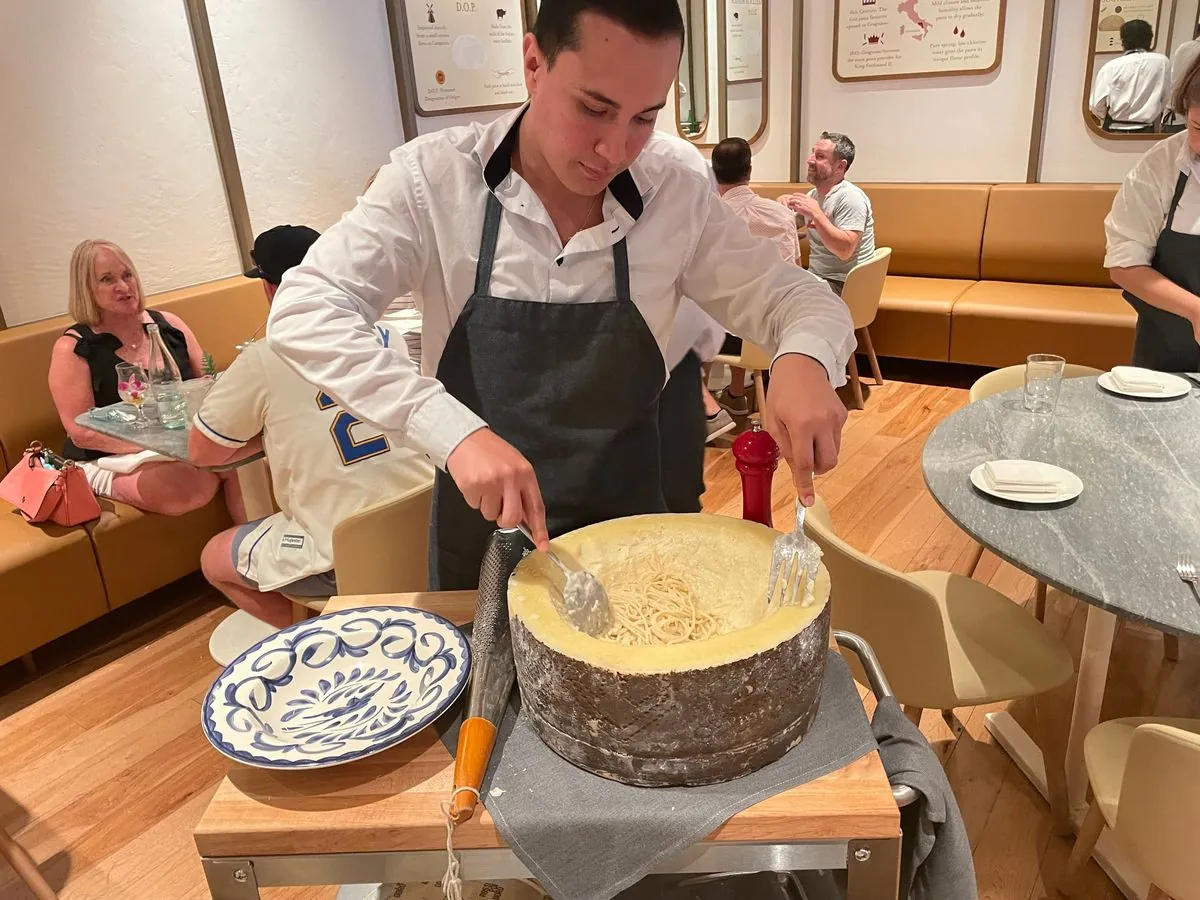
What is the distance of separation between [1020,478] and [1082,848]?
68cm

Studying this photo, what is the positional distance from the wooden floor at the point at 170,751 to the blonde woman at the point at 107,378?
1.56 feet

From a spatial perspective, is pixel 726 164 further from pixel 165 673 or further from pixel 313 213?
pixel 165 673

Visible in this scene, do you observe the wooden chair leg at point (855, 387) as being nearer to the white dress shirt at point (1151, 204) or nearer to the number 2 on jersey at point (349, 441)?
the white dress shirt at point (1151, 204)

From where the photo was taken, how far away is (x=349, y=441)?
2.06m

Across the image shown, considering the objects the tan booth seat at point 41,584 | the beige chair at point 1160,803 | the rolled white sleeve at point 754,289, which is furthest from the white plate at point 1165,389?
the tan booth seat at point 41,584

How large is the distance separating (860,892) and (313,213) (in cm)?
422

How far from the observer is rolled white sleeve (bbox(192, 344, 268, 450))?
6.71 feet

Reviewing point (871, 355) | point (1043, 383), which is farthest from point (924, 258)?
point (1043, 383)

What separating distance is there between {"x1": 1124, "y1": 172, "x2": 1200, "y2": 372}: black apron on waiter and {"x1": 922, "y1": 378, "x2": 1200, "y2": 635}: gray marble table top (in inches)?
17.6

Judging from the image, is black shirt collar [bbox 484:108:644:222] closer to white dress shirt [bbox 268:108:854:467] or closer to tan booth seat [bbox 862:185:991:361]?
white dress shirt [bbox 268:108:854:467]

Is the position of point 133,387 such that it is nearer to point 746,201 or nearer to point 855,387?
point 746,201

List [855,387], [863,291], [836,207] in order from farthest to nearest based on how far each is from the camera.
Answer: [855,387]
[836,207]
[863,291]

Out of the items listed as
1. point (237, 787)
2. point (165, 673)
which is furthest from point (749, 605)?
point (165, 673)

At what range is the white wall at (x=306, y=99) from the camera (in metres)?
3.93
